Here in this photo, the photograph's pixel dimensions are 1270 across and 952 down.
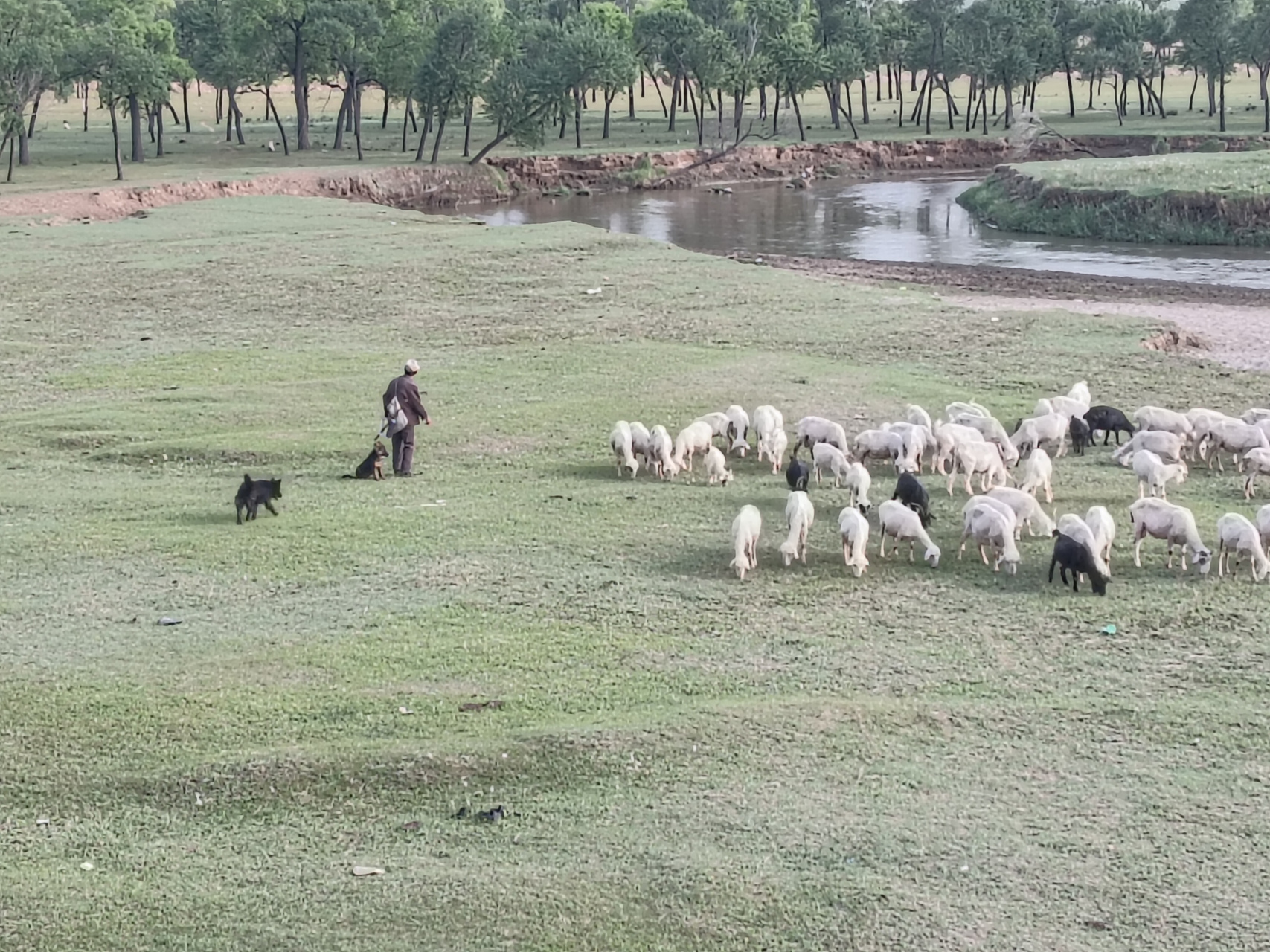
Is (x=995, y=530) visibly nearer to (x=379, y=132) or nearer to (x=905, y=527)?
(x=905, y=527)

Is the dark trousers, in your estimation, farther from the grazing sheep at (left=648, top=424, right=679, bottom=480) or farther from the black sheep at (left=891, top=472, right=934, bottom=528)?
the black sheep at (left=891, top=472, right=934, bottom=528)

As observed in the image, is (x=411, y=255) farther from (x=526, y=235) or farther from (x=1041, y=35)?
(x=1041, y=35)

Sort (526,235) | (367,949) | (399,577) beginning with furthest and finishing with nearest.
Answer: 1. (526,235)
2. (399,577)
3. (367,949)

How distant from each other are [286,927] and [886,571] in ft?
23.5

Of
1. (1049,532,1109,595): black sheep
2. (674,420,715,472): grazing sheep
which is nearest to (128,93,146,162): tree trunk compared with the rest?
(674,420,715,472): grazing sheep

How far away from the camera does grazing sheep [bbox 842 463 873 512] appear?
15531 mm

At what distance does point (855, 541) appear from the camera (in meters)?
13.9

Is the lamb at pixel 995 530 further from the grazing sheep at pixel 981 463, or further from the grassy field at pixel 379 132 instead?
the grassy field at pixel 379 132

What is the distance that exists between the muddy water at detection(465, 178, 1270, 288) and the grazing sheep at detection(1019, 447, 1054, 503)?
22431mm

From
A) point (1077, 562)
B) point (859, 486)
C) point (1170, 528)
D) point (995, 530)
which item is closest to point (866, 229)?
point (859, 486)

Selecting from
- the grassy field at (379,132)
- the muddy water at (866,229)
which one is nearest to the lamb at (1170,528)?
the muddy water at (866,229)

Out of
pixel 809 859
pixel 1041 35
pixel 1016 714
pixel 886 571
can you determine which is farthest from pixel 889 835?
pixel 1041 35

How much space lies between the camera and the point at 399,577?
45.5 ft

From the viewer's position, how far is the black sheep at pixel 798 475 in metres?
16.7
